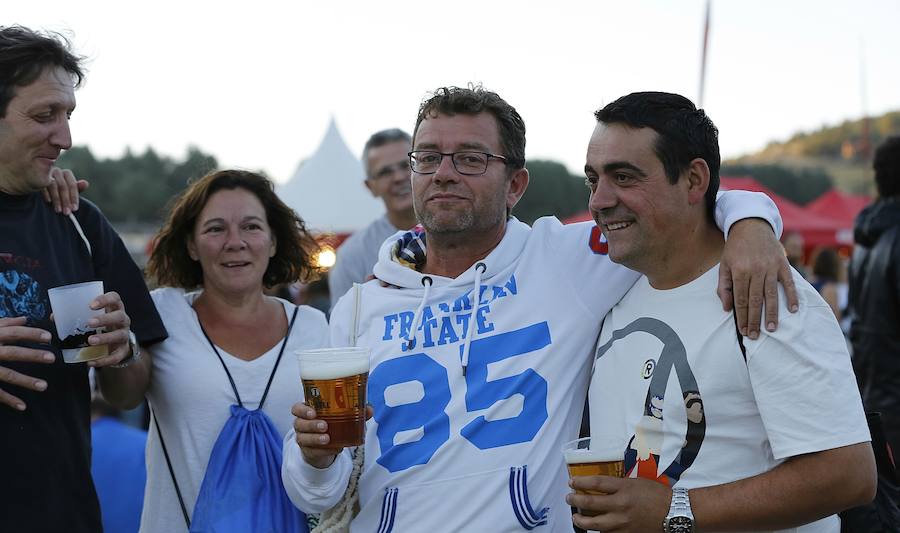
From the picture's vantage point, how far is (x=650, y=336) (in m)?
2.37

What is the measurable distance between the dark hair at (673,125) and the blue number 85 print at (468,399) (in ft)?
2.40

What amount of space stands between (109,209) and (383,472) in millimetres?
77839

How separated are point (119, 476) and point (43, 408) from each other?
178 cm

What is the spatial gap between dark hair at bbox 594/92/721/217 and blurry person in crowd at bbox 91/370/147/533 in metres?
3.32

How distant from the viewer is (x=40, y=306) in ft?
9.21

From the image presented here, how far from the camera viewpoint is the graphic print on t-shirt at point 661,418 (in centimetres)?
219

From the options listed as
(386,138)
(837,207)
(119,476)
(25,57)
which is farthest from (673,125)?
(837,207)

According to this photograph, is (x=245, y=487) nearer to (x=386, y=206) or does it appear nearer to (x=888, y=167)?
(x=386, y=206)

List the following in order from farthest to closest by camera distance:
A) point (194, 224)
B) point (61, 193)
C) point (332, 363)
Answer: point (194, 224)
point (61, 193)
point (332, 363)

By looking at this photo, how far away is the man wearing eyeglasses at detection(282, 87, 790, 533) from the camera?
8.40 ft

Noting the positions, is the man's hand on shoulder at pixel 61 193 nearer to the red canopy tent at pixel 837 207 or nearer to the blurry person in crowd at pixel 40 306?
the blurry person in crowd at pixel 40 306

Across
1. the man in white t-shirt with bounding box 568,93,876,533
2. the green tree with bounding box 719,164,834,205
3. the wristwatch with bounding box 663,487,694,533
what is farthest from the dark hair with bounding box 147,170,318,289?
the green tree with bounding box 719,164,834,205

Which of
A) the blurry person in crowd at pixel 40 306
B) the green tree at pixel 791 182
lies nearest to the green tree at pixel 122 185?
the green tree at pixel 791 182

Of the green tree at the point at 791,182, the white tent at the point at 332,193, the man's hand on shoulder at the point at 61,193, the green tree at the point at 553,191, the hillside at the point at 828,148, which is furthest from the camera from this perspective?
the hillside at the point at 828,148
